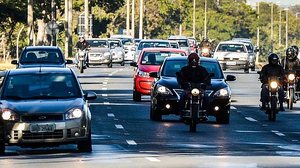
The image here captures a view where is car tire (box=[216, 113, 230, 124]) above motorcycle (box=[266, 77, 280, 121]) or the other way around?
the other way around

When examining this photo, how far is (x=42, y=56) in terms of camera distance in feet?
129

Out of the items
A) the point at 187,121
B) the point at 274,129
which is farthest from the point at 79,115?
the point at 274,129

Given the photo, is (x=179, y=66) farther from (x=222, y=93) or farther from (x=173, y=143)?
(x=173, y=143)

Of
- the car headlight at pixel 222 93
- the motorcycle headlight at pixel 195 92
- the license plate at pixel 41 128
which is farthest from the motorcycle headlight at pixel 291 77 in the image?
the license plate at pixel 41 128

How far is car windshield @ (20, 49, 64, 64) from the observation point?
3874cm

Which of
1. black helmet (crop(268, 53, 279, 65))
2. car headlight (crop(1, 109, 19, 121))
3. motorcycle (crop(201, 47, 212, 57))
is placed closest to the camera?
car headlight (crop(1, 109, 19, 121))

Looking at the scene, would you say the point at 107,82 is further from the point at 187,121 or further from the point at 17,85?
the point at 17,85

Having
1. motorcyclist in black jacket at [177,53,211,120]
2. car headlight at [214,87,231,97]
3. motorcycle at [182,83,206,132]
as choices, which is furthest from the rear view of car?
motorcycle at [182,83,206,132]

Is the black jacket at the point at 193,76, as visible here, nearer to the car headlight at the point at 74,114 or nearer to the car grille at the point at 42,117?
the car headlight at the point at 74,114

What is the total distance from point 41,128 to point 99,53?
159 ft

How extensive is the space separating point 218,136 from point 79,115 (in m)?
5.18

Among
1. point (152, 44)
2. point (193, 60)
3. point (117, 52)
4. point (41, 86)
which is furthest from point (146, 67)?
point (117, 52)

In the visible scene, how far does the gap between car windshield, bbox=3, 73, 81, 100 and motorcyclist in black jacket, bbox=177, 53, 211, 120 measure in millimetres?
5435

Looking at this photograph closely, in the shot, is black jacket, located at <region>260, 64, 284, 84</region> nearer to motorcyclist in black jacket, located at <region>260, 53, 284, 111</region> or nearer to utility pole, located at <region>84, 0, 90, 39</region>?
motorcyclist in black jacket, located at <region>260, 53, 284, 111</region>
